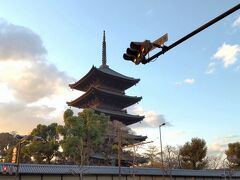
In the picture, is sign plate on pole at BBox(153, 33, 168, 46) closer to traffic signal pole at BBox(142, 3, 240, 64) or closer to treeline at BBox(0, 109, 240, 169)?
traffic signal pole at BBox(142, 3, 240, 64)

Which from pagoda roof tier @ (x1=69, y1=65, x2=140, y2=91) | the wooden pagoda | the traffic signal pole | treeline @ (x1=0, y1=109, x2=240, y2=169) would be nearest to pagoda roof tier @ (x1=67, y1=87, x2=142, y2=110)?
the wooden pagoda

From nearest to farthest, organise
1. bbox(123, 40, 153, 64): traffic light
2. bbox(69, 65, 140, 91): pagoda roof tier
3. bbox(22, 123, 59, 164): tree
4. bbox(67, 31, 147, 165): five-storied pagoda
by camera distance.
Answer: bbox(123, 40, 153, 64): traffic light
bbox(22, 123, 59, 164): tree
bbox(67, 31, 147, 165): five-storied pagoda
bbox(69, 65, 140, 91): pagoda roof tier

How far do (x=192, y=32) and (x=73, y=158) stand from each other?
42901mm

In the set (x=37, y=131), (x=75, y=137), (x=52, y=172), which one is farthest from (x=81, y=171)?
(x=37, y=131)

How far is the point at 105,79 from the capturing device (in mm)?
68625

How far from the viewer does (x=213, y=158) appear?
73.5 meters

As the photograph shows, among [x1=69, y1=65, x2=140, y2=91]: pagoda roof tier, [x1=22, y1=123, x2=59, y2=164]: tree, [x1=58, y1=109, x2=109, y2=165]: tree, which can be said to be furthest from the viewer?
[x1=69, y1=65, x2=140, y2=91]: pagoda roof tier

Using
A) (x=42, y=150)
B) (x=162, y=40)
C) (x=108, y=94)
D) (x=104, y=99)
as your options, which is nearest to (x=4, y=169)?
(x=42, y=150)

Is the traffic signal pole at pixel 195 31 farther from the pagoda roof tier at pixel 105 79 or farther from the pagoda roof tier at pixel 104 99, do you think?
the pagoda roof tier at pixel 105 79

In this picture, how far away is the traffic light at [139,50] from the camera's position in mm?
7426

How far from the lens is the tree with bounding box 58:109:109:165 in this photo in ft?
153

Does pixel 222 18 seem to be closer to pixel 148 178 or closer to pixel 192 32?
pixel 192 32

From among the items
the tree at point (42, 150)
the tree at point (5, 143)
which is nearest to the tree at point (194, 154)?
the tree at point (42, 150)

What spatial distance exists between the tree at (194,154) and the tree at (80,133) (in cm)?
2449
